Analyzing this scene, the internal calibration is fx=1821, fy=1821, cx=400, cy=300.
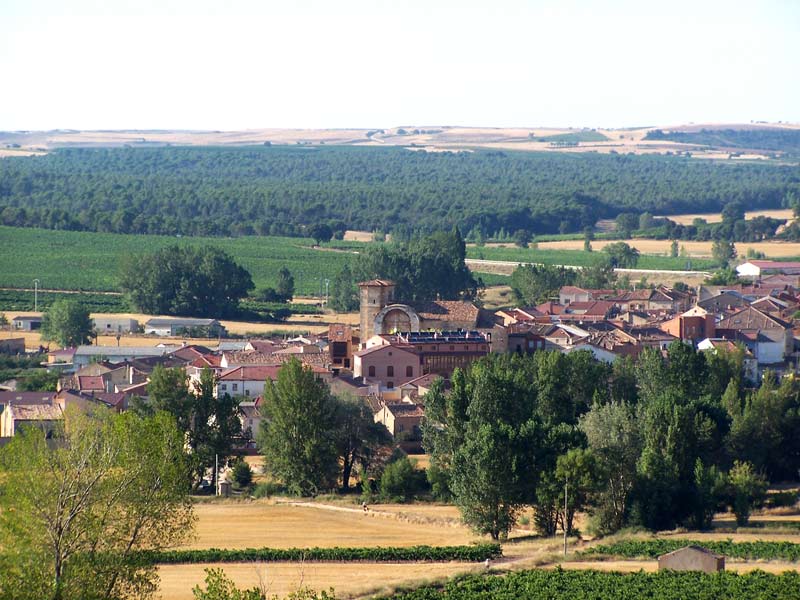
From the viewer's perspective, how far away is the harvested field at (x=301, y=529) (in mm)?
40031

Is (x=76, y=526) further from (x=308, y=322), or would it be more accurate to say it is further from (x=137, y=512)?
(x=308, y=322)

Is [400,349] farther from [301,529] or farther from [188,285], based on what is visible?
[188,285]

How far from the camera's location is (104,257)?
362 feet

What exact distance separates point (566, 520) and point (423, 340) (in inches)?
768

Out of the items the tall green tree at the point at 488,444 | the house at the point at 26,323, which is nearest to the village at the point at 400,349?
the house at the point at 26,323

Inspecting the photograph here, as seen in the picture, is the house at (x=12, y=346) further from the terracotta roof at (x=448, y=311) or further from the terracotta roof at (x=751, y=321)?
the terracotta roof at (x=751, y=321)

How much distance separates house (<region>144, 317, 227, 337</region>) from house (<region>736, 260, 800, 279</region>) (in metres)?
30.3

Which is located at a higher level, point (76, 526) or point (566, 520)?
point (76, 526)

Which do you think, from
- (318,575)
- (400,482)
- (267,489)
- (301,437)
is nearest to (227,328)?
(267,489)

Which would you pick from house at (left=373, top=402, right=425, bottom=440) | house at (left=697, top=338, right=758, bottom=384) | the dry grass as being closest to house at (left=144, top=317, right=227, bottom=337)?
the dry grass

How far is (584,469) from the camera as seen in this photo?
4056 cm

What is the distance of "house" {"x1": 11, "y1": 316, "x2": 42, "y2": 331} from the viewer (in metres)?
81.1

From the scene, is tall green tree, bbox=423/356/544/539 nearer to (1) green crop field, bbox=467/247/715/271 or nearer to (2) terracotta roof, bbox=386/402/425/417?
(2) terracotta roof, bbox=386/402/425/417

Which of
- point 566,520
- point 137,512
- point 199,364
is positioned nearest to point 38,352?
point 199,364
